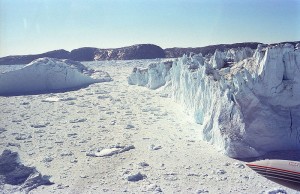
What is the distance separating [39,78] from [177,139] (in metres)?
16.6

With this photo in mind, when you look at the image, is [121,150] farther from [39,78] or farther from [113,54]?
[113,54]

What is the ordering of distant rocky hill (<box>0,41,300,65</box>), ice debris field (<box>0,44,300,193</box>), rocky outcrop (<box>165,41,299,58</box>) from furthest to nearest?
distant rocky hill (<box>0,41,300,65</box>)
rocky outcrop (<box>165,41,299,58</box>)
ice debris field (<box>0,44,300,193</box>)

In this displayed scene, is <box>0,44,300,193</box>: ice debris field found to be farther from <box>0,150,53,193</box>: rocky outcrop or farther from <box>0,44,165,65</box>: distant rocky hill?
<box>0,44,165,65</box>: distant rocky hill

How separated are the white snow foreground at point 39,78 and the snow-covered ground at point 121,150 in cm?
547

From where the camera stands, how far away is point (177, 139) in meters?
13.4

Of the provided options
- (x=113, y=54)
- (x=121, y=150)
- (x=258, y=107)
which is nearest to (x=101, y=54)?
(x=113, y=54)

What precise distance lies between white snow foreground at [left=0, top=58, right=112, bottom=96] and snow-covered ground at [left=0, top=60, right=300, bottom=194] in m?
5.47

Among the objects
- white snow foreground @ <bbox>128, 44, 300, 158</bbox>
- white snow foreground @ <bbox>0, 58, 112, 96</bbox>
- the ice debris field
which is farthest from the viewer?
white snow foreground @ <bbox>0, 58, 112, 96</bbox>

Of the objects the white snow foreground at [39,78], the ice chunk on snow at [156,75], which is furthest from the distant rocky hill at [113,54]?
the white snow foreground at [39,78]

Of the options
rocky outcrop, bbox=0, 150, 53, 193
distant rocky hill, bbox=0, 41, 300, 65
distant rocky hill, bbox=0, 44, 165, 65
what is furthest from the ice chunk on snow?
distant rocky hill, bbox=0, 44, 165, 65

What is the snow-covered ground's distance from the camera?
32.5 ft

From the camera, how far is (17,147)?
530 inches

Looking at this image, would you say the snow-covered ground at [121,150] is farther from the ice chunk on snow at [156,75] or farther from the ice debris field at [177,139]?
the ice chunk on snow at [156,75]

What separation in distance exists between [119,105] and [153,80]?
629 centimetres
